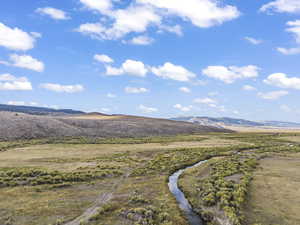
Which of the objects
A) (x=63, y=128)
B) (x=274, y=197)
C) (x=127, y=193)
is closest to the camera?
(x=274, y=197)

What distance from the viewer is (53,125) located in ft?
364

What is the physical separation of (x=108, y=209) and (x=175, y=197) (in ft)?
29.5

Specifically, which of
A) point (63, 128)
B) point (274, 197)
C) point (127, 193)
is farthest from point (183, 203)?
point (63, 128)

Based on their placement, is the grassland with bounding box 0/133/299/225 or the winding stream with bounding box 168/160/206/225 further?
the winding stream with bounding box 168/160/206/225

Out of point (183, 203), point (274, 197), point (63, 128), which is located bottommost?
point (183, 203)

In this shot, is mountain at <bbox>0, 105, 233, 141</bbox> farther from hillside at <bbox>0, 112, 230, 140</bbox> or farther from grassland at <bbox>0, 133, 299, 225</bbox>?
grassland at <bbox>0, 133, 299, 225</bbox>

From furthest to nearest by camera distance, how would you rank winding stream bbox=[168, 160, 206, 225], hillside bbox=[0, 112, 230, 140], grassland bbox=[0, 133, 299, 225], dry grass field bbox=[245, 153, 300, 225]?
hillside bbox=[0, 112, 230, 140] < winding stream bbox=[168, 160, 206, 225] < grassland bbox=[0, 133, 299, 225] < dry grass field bbox=[245, 153, 300, 225]

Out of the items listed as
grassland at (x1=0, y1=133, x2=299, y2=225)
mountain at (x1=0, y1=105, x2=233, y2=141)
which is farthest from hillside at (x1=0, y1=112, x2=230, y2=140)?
grassland at (x1=0, y1=133, x2=299, y2=225)

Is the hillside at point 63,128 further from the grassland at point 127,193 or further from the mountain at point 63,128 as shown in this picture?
the grassland at point 127,193

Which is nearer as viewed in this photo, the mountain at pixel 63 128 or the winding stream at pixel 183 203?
the winding stream at pixel 183 203

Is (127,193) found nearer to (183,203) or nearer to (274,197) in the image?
(183,203)

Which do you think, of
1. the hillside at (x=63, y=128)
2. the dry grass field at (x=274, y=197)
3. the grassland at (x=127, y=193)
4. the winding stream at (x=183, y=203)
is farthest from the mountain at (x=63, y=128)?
the dry grass field at (x=274, y=197)

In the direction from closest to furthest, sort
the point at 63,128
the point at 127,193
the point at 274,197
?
the point at 274,197
the point at 127,193
the point at 63,128

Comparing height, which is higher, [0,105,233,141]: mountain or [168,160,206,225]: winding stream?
[0,105,233,141]: mountain
